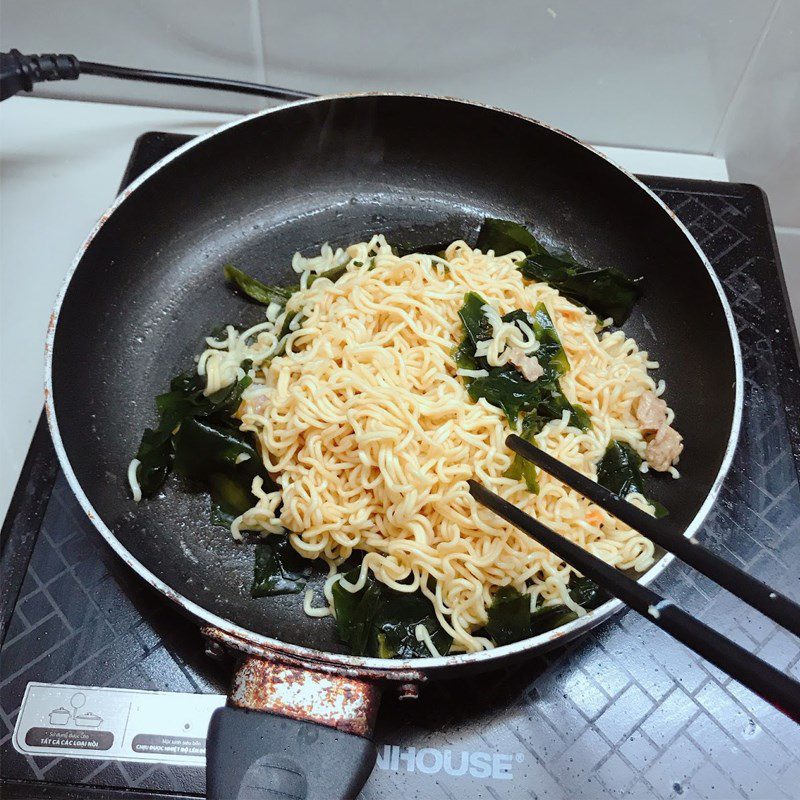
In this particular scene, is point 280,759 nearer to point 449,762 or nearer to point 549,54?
point 449,762

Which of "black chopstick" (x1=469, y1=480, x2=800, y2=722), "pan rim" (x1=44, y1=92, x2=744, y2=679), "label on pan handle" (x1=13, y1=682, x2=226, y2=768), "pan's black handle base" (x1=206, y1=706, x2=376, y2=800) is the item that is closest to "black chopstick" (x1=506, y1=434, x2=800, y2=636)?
"black chopstick" (x1=469, y1=480, x2=800, y2=722)

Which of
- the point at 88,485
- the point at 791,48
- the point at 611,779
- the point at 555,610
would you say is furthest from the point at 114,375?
the point at 791,48

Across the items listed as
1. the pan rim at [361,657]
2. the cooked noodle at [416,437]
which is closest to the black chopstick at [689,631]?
the pan rim at [361,657]

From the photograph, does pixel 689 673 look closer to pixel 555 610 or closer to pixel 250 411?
pixel 555 610

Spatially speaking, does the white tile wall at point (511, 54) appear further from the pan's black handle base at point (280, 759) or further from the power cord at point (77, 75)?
the pan's black handle base at point (280, 759)

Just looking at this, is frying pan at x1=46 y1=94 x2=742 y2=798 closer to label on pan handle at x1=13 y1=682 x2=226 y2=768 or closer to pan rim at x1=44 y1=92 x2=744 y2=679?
pan rim at x1=44 y1=92 x2=744 y2=679
